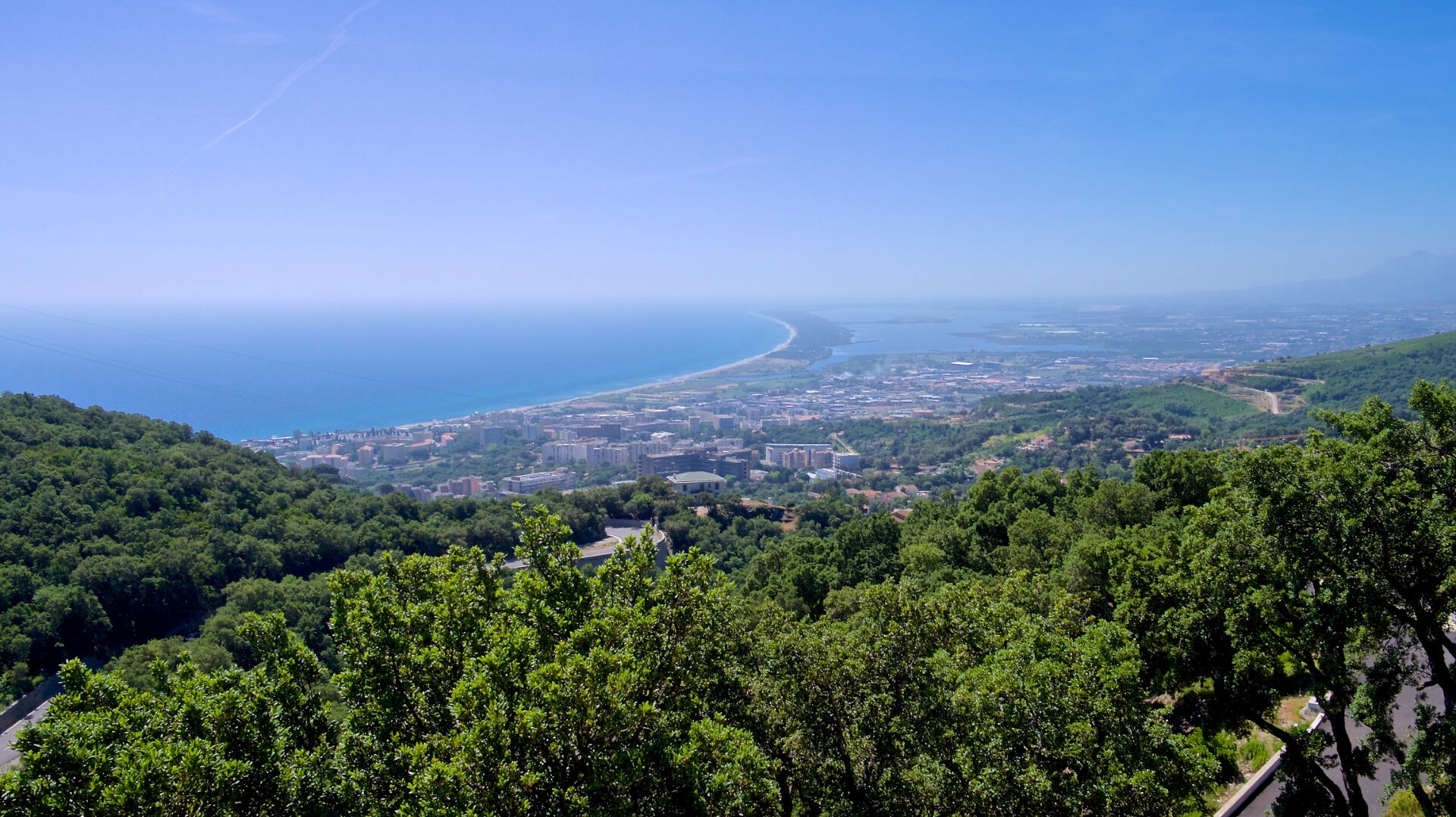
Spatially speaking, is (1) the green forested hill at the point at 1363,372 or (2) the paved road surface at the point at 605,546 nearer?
(2) the paved road surface at the point at 605,546

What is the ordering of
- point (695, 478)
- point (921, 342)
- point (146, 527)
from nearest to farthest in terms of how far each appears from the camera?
1. point (146, 527)
2. point (695, 478)
3. point (921, 342)

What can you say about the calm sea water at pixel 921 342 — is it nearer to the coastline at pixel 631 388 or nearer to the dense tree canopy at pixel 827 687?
the coastline at pixel 631 388

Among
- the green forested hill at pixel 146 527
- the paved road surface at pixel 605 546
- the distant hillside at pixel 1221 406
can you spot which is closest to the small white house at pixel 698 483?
the paved road surface at pixel 605 546

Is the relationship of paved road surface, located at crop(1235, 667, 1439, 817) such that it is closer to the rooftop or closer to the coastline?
the rooftop

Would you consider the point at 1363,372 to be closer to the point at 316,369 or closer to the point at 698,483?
the point at 698,483

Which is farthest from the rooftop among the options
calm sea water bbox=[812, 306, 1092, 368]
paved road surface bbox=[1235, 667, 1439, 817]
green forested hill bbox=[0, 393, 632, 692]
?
calm sea water bbox=[812, 306, 1092, 368]

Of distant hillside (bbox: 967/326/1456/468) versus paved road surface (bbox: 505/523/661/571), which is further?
distant hillside (bbox: 967/326/1456/468)

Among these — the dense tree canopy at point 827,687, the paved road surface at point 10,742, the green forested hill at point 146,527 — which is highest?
the dense tree canopy at point 827,687

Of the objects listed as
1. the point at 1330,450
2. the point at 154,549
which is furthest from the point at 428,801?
the point at 154,549

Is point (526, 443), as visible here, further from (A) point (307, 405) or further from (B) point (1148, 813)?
(B) point (1148, 813)

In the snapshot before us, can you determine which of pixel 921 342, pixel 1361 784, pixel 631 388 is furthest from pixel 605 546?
pixel 921 342
